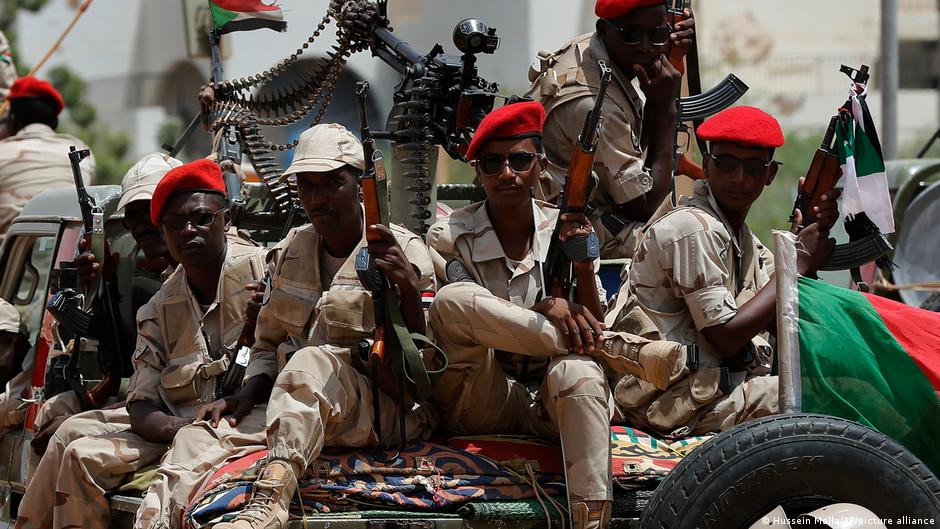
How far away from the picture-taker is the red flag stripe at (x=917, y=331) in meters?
4.89

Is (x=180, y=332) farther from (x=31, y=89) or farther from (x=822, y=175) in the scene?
(x=31, y=89)

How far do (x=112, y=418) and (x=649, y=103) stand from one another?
2727 millimetres

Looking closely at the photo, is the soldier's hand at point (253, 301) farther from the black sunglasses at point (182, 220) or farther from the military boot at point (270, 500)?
the military boot at point (270, 500)

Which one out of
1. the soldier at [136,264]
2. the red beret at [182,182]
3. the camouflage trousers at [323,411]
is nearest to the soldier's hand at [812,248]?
the camouflage trousers at [323,411]

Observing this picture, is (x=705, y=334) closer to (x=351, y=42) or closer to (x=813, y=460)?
(x=813, y=460)

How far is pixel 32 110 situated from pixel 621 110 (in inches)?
198

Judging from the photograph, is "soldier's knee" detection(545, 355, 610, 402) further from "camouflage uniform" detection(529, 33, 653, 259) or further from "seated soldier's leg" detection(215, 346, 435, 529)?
"camouflage uniform" detection(529, 33, 653, 259)

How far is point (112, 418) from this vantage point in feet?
20.0

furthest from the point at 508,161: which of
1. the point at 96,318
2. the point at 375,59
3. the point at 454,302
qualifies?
the point at 375,59

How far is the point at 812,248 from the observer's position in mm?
5426

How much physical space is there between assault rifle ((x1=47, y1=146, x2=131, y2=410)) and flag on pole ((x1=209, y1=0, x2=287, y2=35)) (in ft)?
4.77

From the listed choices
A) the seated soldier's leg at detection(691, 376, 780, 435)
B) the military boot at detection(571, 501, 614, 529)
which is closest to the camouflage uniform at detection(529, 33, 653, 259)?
the seated soldier's leg at detection(691, 376, 780, 435)

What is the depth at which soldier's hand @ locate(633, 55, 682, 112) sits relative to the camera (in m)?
6.30

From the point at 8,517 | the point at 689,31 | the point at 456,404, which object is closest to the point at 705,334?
the point at 456,404
